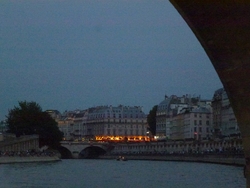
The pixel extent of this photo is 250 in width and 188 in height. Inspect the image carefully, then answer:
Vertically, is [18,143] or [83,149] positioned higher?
[18,143]

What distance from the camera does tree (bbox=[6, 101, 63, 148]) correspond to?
8331 cm

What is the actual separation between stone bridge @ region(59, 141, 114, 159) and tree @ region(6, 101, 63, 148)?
35.7 ft

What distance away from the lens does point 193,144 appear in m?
85.1

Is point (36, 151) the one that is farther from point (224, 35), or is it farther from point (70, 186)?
point (224, 35)

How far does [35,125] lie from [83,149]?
15620 millimetres

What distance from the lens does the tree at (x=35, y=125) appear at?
83312 millimetres

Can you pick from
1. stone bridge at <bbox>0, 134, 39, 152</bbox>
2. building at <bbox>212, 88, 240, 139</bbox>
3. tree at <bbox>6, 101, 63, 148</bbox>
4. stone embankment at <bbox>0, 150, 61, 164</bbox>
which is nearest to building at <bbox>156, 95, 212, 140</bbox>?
building at <bbox>212, 88, 240, 139</bbox>

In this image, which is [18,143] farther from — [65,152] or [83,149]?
[65,152]

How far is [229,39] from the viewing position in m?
6.27

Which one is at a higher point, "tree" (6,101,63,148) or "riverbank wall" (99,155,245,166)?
"tree" (6,101,63,148)

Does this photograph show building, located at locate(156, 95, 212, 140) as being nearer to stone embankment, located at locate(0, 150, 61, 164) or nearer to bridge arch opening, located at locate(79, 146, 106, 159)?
bridge arch opening, located at locate(79, 146, 106, 159)

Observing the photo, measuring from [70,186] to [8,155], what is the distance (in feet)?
114

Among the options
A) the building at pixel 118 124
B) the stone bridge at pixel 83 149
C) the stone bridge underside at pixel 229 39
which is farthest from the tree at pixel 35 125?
the stone bridge underside at pixel 229 39

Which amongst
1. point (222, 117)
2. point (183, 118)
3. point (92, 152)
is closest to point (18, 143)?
point (222, 117)
